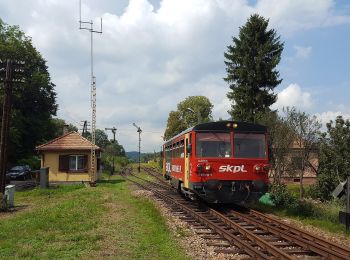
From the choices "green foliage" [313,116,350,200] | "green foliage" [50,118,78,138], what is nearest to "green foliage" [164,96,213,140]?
"green foliage" [50,118,78,138]

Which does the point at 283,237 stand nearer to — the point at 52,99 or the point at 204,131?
the point at 204,131

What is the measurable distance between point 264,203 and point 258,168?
4.29m

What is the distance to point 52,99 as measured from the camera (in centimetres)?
6372

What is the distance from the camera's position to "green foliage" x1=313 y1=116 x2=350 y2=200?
93.9 ft

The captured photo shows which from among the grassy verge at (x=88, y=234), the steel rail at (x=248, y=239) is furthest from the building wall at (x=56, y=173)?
the steel rail at (x=248, y=239)

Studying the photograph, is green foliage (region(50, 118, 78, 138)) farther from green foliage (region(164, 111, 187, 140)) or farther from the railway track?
the railway track

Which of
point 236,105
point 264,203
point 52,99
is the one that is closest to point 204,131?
point 264,203

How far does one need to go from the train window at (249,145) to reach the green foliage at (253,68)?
22221 millimetres

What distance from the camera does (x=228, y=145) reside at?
16.4m

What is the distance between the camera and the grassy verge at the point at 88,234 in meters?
9.24

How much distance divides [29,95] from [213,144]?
4775 cm

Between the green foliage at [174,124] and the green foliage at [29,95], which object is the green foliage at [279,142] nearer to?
the green foliage at [29,95]

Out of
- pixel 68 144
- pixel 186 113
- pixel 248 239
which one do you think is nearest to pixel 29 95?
pixel 68 144

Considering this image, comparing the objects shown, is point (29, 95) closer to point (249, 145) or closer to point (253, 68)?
point (253, 68)
